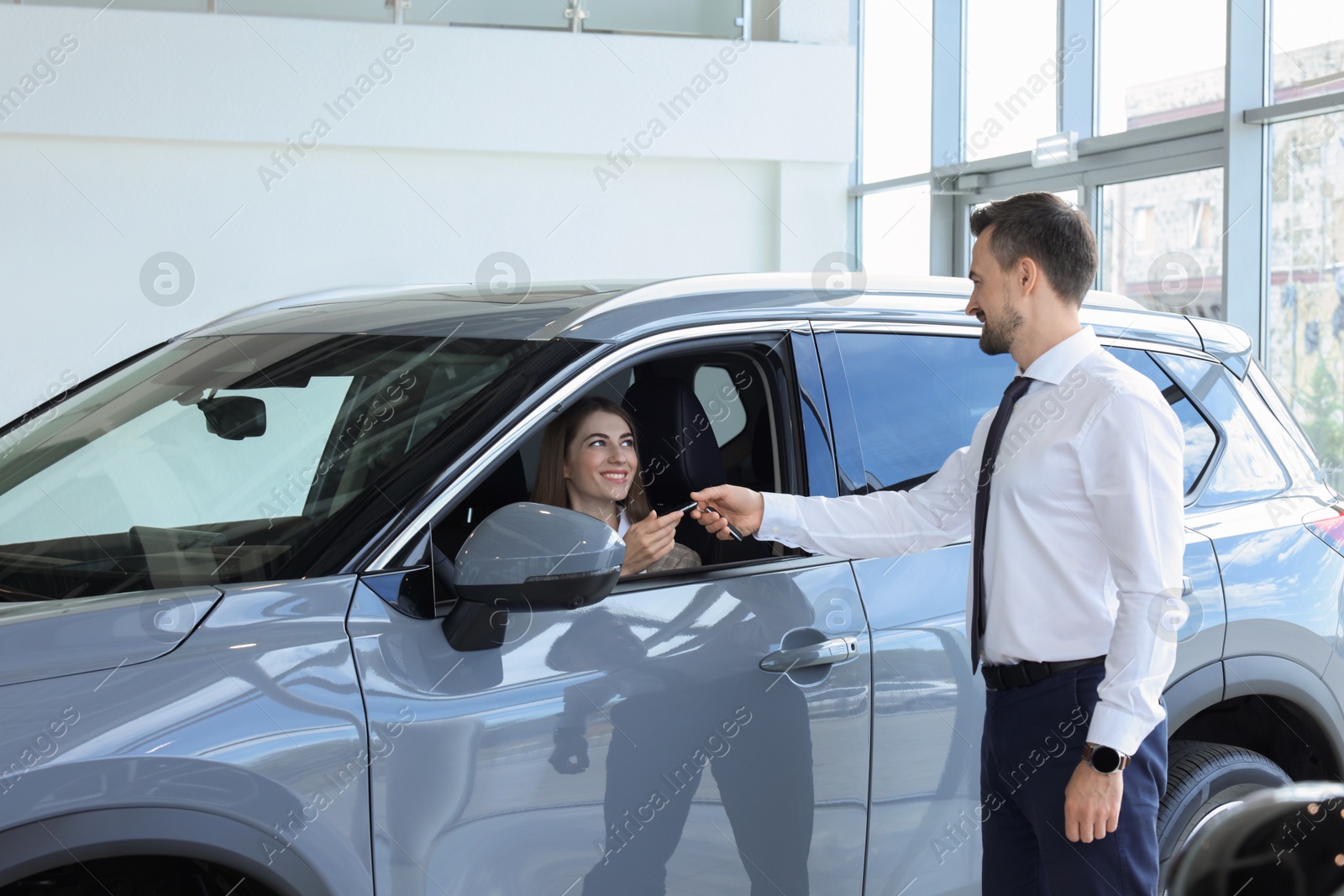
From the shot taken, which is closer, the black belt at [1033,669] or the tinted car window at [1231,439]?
the black belt at [1033,669]

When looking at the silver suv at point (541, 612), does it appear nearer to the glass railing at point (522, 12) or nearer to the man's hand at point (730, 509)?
the man's hand at point (730, 509)

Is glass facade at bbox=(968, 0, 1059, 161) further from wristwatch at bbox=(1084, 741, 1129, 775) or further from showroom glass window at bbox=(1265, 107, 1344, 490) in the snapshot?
wristwatch at bbox=(1084, 741, 1129, 775)

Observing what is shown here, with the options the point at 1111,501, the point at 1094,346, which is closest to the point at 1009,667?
the point at 1111,501

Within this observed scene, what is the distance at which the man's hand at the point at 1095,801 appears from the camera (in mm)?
1879

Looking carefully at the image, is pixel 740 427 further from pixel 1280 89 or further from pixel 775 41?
pixel 775 41

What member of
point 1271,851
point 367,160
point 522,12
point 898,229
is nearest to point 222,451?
point 1271,851

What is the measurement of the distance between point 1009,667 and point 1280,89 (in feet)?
18.6

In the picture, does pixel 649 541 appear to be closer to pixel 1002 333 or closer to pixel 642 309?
pixel 642 309

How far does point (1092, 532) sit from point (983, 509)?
19cm

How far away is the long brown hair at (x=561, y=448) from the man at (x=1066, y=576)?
802 mm

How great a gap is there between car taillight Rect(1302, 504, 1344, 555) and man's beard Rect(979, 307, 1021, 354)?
120 centimetres

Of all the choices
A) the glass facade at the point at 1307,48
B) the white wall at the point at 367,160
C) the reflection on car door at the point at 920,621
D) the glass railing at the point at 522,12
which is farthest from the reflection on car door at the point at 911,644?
the glass railing at the point at 522,12

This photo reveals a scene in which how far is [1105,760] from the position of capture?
6.10 ft

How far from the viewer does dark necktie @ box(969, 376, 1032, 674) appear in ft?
6.95
